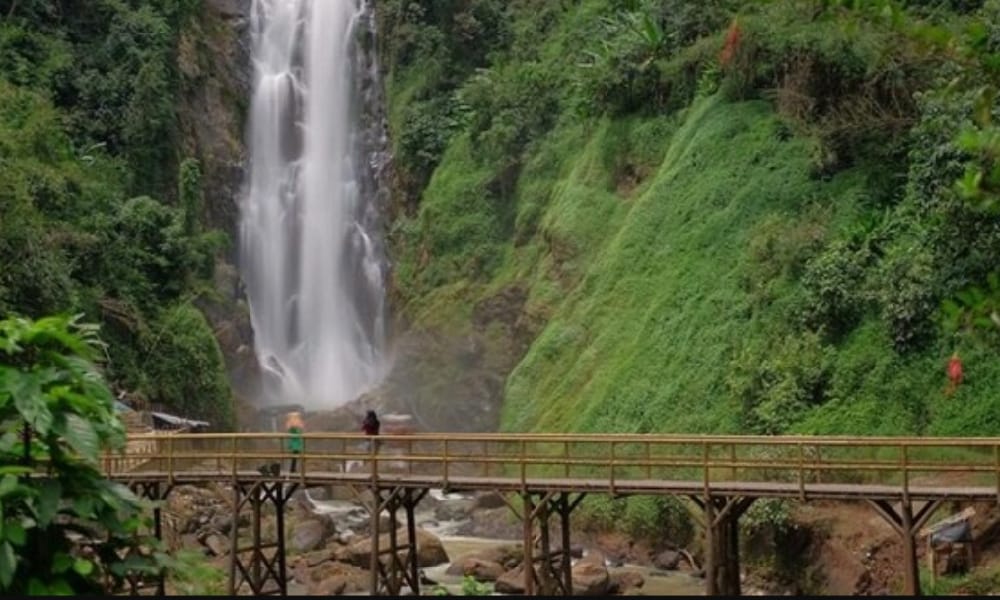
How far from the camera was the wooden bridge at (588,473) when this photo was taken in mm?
18156

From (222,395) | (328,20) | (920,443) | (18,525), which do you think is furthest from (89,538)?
(328,20)

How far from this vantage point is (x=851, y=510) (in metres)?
23.1

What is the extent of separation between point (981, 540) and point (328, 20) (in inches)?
1754

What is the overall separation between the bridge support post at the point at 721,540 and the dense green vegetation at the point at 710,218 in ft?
14.6

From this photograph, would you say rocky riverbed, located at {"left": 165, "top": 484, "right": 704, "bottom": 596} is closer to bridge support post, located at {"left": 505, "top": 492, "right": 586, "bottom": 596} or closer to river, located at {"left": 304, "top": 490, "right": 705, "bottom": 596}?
river, located at {"left": 304, "top": 490, "right": 705, "bottom": 596}

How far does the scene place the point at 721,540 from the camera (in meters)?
20.5

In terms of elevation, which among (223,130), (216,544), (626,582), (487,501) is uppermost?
(223,130)

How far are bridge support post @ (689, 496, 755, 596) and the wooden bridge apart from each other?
0.08 feet

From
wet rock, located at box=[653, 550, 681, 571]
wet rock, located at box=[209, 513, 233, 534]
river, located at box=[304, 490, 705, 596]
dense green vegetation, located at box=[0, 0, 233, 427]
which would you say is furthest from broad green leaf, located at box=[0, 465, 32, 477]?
dense green vegetation, located at box=[0, 0, 233, 427]

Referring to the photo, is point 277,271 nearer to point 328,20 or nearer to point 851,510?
point 328,20

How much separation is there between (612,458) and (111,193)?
29175mm

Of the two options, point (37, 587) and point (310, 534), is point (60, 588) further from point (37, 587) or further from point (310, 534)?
point (310, 534)

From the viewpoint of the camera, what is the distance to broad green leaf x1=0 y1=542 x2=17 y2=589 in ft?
18.6

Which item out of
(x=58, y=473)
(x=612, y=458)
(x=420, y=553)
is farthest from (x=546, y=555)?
(x=58, y=473)
